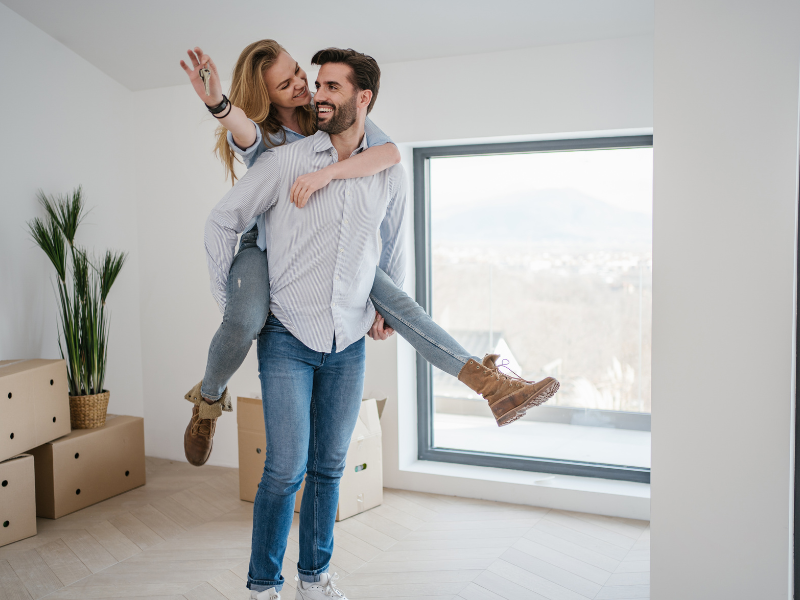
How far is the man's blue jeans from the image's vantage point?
1766mm

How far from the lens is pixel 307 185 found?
5.68 ft

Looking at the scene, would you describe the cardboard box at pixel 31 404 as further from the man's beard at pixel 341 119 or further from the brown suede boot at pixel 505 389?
the brown suede boot at pixel 505 389

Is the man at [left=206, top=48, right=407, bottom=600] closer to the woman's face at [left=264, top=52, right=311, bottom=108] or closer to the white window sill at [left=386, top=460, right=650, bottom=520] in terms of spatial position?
the woman's face at [left=264, top=52, right=311, bottom=108]

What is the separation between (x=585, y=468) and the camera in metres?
3.18

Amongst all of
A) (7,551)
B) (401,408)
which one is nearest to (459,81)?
(401,408)

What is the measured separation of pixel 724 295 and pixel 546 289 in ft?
4.74

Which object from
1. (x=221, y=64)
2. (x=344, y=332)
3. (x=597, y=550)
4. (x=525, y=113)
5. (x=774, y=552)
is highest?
(x=221, y=64)

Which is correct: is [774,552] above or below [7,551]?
above

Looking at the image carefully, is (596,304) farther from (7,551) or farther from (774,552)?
(7,551)

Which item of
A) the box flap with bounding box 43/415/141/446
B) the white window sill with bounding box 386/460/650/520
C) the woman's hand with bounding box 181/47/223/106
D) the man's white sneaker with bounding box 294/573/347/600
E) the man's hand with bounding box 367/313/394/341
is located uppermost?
the woman's hand with bounding box 181/47/223/106

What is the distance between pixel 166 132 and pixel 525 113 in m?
2.03

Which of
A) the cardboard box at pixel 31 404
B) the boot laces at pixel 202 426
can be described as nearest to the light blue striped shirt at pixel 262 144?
the boot laces at pixel 202 426

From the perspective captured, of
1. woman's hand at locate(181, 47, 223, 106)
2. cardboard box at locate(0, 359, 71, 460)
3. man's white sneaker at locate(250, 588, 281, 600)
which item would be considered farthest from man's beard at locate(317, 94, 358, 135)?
cardboard box at locate(0, 359, 71, 460)

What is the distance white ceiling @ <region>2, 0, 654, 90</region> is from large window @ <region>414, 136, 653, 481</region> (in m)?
0.52
